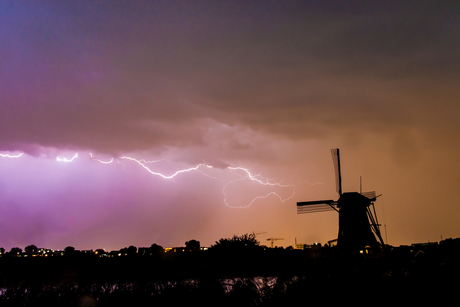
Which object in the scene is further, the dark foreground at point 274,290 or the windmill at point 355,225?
the windmill at point 355,225

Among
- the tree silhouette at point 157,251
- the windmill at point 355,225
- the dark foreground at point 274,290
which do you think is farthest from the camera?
the tree silhouette at point 157,251

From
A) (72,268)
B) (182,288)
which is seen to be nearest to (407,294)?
(182,288)

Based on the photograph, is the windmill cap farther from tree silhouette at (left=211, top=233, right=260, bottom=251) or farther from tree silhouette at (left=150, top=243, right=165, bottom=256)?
tree silhouette at (left=150, top=243, right=165, bottom=256)

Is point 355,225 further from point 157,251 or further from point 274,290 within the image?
point 157,251

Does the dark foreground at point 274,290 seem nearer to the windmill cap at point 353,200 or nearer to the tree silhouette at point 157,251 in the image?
the windmill cap at point 353,200

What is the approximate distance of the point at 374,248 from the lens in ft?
159

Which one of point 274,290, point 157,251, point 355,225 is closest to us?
point 274,290

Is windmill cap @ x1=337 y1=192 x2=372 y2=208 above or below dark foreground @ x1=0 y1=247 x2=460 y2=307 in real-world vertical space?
above

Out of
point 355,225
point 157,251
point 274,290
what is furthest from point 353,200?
point 157,251

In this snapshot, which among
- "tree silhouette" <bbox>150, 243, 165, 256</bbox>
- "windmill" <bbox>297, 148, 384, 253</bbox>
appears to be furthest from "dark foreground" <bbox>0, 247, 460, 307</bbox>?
"tree silhouette" <bbox>150, 243, 165, 256</bbox>

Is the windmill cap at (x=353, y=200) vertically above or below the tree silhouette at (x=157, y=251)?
above

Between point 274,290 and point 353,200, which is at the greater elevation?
point 353,200

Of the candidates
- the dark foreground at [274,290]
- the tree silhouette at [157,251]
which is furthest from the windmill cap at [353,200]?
the tree silhouette at [157,251]

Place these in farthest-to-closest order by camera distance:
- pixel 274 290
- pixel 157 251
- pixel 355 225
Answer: pixel 157 251, pixel 355 225, pixel 274 290
